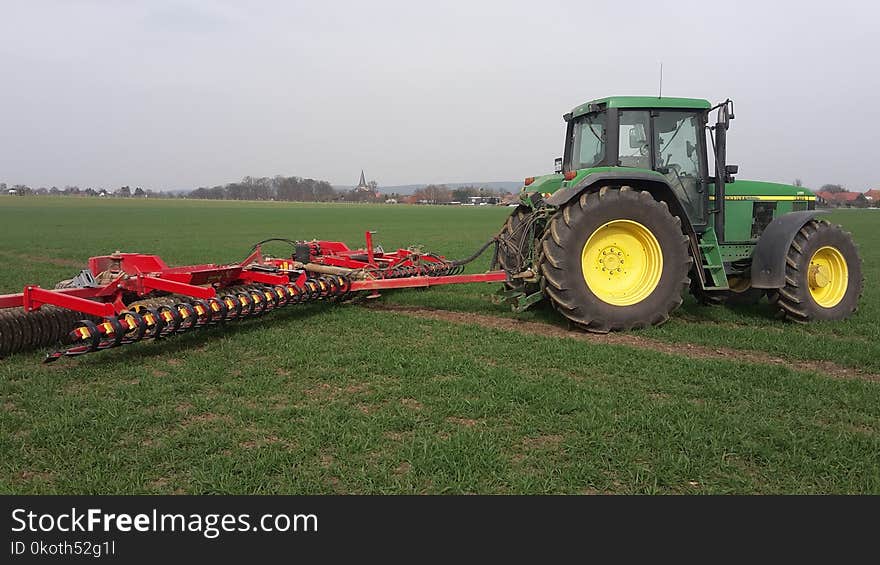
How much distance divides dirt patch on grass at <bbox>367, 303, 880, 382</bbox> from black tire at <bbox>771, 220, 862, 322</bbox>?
5.19ft

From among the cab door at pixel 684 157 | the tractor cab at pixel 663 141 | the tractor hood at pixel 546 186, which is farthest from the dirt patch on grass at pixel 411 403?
the cab door at pixel 684 157

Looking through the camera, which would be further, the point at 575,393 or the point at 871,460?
the point at 575,393

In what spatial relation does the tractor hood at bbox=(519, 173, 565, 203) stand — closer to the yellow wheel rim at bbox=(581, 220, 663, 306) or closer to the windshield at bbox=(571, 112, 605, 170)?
the windshield at bbox=(571, 112, 605, 170)

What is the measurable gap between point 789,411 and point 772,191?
4.80 m

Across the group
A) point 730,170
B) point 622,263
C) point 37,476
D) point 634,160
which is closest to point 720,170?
point 730,170

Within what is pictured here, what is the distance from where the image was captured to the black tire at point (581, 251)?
6352mm

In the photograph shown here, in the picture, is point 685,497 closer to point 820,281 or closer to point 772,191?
point 820,281

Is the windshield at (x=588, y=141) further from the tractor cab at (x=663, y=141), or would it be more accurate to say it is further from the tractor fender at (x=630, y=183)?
the tractor fender at (x=630, y=183)

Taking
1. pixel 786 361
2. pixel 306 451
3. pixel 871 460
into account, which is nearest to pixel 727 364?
pixel 786 361

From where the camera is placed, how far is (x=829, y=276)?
7.46 meters

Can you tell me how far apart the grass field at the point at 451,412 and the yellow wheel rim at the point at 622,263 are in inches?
21.1

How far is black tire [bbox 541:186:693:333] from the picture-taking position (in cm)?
635

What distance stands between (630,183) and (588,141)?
1045mm

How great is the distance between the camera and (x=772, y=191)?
7996 mm
